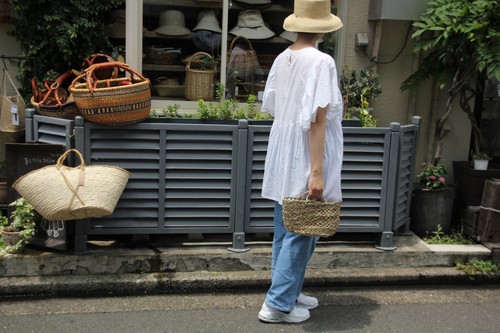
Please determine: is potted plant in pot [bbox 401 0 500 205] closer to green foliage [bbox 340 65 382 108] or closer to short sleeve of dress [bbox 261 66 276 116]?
green foliage [bbox 340 65 382 108]

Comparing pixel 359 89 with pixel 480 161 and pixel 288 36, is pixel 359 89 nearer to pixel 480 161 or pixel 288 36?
pixel 288 36

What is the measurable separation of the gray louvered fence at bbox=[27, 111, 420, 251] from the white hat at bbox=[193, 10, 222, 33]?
4.92 feet

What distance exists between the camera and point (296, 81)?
3.91m

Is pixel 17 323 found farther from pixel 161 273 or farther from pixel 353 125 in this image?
pixel 353 125

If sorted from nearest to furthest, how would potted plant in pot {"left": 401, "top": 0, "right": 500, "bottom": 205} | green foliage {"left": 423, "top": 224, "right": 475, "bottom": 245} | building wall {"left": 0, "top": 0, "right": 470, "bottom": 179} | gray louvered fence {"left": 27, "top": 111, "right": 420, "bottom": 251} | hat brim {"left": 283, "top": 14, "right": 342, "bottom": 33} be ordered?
1. hat brim {"left": 283, "top": 14, "right": 342, "bottom": 33}
2. gray louvered fence {"left": 27, "top": 111, "right": 420, "bottom": 251}
3. potted plant in pot {"left": 401, "top": 0, "right": 500, "bottom": 205}
4. green foliage {"left": 423, "top": 224, "right": 475, "bottom": 245}
5. building wall {"left": 0, "top": 0, "right": 470, "bottom": 179}

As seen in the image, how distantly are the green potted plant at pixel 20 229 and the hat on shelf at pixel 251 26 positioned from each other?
2.75m

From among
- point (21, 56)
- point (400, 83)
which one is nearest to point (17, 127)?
point (21, 56)

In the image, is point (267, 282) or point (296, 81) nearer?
point (296, 81)

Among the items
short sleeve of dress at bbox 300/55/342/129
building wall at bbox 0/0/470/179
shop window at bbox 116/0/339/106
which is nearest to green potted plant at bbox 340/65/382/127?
building wall at bbox 0/0/470/179

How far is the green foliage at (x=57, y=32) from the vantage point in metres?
5.46

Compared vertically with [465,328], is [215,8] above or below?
above

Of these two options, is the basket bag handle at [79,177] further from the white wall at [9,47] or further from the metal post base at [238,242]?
the white wall at [9,47]

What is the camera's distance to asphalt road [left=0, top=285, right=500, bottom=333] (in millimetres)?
4114

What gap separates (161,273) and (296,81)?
6.31 ft
